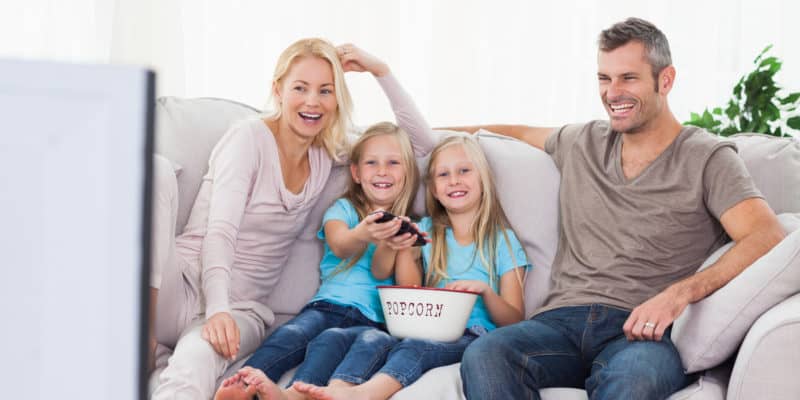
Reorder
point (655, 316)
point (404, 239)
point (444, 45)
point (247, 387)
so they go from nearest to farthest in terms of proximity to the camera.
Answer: point (247, 387) < point (655, 316) < point (404, 239) < point (444, 45)

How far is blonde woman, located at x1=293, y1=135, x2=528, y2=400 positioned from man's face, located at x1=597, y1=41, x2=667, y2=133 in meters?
0.37

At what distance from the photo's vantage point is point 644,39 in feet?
6.26

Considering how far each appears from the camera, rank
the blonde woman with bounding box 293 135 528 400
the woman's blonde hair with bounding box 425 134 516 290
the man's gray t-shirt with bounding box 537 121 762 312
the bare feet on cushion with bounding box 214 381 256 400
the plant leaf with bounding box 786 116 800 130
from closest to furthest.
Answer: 1. the bare feet on cushion with bounding box 214 381 256 400
2. the man's gray t-shirt with bounding box 537 121 762 312
3. the blonde woman with bounding box 293 135 528 400
4. the woman's blonde hair with bounding box 425 134 516 290
5. the plant leaf with bounding box 786 116 800 130

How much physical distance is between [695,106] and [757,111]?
2.70 feet

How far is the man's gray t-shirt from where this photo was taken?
176 centimetres

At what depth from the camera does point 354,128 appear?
2.23 metres

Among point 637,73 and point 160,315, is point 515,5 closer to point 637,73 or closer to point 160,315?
point 637,73

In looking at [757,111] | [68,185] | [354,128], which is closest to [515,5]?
[757,111]

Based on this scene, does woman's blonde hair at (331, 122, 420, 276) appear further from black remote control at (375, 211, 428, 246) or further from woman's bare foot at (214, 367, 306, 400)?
woman's bare foot at (214, 367, 306, 400)

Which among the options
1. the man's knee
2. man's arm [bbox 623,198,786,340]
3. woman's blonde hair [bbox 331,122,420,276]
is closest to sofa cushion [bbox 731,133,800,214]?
man's arm [bbox 623,198,786,340]

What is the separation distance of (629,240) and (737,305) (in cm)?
39

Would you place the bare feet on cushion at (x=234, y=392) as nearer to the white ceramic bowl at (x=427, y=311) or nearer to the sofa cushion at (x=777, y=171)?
the white ceramic bowl at (x=427, y=311)

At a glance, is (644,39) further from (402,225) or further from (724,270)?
(402,225)

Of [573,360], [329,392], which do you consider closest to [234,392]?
[329,392]
